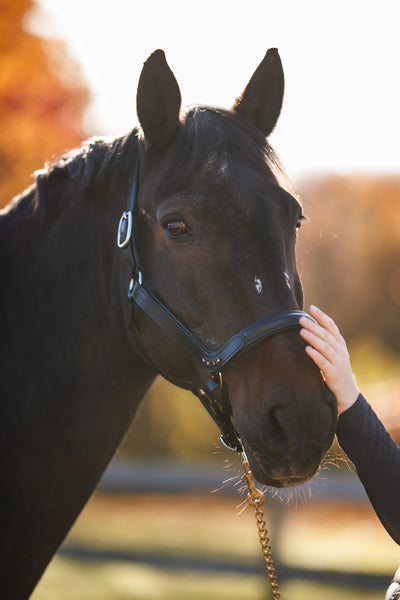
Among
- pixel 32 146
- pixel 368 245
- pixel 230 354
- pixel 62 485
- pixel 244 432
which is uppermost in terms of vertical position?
pixel 368 245

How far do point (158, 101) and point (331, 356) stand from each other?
4.50 ft

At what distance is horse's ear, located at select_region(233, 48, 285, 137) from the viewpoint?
274 cm

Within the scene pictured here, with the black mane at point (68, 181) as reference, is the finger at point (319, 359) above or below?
below

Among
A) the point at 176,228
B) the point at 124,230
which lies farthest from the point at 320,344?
the point at 124,230

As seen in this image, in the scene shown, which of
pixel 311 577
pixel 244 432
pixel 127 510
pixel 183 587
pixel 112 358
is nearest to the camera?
pixel 244 432

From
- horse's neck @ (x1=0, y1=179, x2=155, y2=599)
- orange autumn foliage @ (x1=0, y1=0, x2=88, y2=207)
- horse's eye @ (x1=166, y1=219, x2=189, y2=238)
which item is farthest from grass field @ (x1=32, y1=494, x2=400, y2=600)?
orange autumn foliage @ (x1=0, y1=0, x2=88, y2=207)

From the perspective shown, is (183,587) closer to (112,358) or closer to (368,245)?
(112,358)

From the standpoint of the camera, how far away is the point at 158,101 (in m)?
2.45

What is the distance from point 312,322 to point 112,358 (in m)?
1.05

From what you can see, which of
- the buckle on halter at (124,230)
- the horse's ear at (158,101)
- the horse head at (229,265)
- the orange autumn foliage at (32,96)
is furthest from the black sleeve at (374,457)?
the orange autumn foliage at (32,96)

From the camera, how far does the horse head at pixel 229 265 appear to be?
191cm

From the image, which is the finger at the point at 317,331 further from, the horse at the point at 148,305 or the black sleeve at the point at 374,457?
the black sleeve at the point at 374,457

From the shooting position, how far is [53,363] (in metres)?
2.54

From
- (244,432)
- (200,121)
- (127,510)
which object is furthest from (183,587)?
(200,121)
